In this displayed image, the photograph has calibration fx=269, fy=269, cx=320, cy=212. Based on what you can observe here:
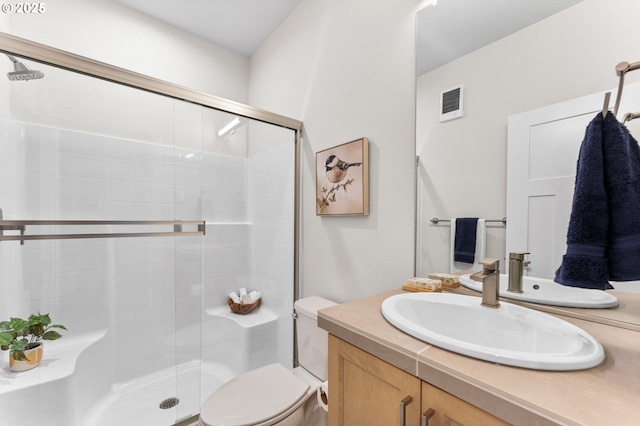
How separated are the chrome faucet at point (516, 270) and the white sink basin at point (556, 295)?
0.04ft

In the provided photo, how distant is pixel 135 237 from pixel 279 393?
1.22 m

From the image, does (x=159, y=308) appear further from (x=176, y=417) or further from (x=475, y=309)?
(x=475, y=309)

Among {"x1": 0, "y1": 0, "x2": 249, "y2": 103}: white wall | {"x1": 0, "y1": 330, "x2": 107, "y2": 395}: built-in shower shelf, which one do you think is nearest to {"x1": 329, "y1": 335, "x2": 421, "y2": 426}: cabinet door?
{"x1": 0, "y1": 330, "x2": 107, "y2": 395}: built-in shower shelf

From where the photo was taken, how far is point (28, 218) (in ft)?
4.23

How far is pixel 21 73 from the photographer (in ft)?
3.90

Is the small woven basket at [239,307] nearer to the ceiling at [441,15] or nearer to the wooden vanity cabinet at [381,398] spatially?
the wooden vanity cabinet at [381,398]

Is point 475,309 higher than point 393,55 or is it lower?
lower

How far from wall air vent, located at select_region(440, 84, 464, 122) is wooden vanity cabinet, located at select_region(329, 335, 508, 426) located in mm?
948

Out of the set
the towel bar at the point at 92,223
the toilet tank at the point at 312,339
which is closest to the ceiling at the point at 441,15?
the toilet tank at the point at 312,339

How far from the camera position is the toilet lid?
3.40 ft

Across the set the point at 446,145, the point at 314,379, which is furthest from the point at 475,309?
the point at 314,379

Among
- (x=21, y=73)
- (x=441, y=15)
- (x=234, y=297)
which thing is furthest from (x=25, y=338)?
(x=441, y=15)

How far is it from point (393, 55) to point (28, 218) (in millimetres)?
1916

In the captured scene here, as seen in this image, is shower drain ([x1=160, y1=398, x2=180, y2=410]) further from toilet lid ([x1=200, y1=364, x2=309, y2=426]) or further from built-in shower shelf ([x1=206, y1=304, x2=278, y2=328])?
toilet lid ([x1=200, y1=364, x2=309, y2=426])
